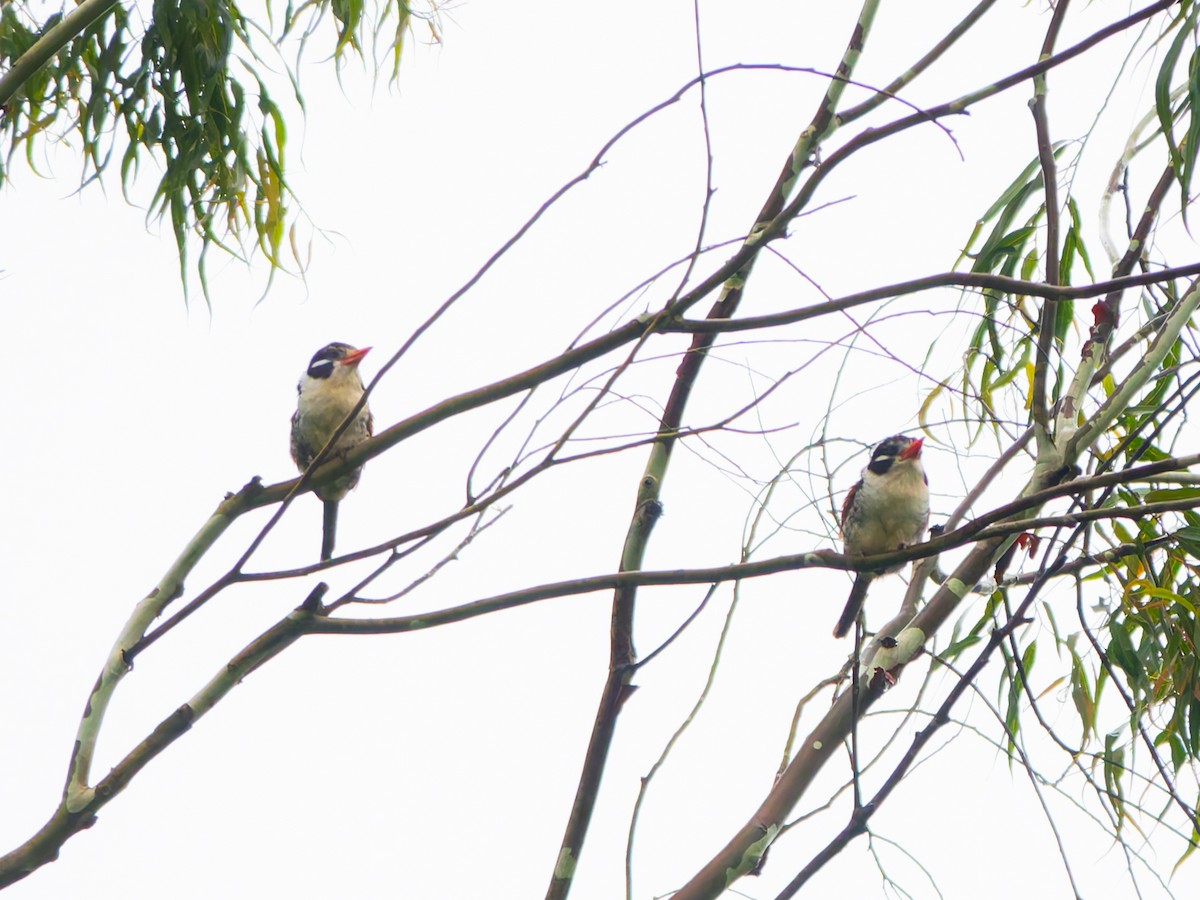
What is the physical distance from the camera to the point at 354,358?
4.39 m

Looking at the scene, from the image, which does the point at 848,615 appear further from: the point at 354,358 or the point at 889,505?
the point at 354,358

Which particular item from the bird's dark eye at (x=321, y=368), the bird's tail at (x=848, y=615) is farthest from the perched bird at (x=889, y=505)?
the bird's dark eye at (x=321, y=368)

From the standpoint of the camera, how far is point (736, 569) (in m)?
1.89

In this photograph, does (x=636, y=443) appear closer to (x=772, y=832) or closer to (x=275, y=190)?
(x=772, y=832)

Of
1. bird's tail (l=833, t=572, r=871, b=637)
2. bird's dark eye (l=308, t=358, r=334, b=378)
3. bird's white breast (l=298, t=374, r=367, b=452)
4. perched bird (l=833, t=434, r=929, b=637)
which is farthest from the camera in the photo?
bird's dark eye (l=308, t=358, r=334, b=378)

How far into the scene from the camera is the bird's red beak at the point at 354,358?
172 inches

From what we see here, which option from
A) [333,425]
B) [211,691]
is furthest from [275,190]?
[211,691]

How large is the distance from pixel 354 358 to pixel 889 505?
5.98 feet

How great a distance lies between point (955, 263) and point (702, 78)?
4.45 feet

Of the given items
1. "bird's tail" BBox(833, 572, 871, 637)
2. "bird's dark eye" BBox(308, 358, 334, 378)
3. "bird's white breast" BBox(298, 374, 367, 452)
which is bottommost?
"bird's tail" BBox(833, 572, 871, 637)

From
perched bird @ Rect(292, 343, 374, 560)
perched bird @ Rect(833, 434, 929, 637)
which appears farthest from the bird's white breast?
perched bird @ Rect(833, 434, 929, 637)

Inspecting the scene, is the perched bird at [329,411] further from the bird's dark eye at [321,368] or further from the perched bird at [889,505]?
the perched bird at [889,505]

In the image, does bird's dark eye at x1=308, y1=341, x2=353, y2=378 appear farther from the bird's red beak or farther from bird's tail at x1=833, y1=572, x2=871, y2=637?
bird's tail at x1=833, y1=572, x2=871, y2=637

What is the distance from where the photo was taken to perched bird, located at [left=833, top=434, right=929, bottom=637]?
394 centimetres
